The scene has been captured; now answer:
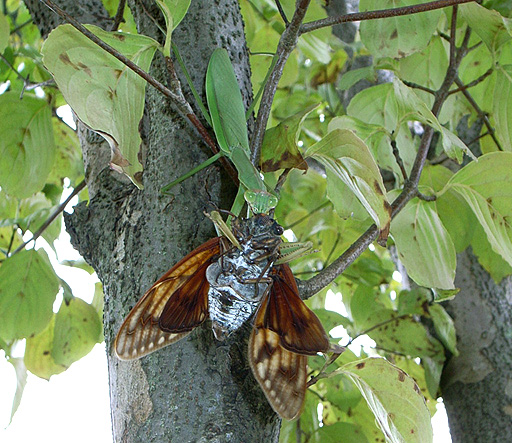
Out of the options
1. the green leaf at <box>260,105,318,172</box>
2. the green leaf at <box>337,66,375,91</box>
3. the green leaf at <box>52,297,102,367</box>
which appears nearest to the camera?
the green leaf at <box>260,105,318,172</box>

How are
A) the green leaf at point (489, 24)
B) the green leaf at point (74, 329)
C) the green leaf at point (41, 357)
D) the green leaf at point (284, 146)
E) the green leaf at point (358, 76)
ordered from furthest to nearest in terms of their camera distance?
1. the green leaf at point (41, 357)
2. the green leaf at point (74, 329)
3. the green leaf at point (358, 76)
4. the green leaf at point (489, 24)
5. the green leaf at point (284, 146)

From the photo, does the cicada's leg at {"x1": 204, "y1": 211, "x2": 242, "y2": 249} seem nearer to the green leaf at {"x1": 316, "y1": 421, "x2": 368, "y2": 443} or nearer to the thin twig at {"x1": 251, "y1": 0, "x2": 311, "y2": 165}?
the thin twig at {"x1": 251, "y1": 0, "x2": 311, "y2": 165}

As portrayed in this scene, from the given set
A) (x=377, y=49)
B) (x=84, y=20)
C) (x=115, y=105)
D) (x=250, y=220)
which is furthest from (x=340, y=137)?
(x=84, y=20)

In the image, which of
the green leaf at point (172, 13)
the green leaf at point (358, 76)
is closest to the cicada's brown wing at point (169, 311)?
the green leaf at point (172, 13)

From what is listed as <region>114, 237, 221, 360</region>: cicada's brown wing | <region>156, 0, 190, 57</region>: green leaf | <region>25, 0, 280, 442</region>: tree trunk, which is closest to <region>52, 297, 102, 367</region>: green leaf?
<region>25, 0, 280, 442</region>: tree trunk

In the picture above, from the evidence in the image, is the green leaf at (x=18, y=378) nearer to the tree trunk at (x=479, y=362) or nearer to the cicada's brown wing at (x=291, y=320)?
the cicada's brown wing at (x=291, y=320)

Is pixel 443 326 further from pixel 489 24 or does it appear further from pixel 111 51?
pixel 111 51
